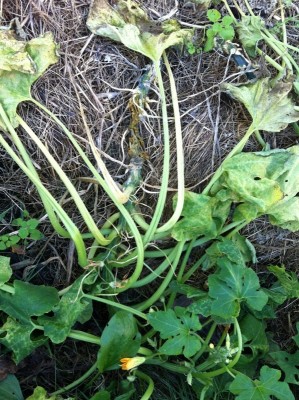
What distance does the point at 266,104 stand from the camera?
176 centimetres

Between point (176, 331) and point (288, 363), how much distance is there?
1.49 feet

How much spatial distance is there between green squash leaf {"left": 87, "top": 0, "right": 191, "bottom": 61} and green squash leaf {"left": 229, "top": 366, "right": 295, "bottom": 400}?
0.94 m

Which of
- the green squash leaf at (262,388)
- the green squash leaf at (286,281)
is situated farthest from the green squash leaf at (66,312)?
the green squash leaf at (286,281)

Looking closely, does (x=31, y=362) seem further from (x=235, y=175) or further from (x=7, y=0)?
(x=7, y=0)

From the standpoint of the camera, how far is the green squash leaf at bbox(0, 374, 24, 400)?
166cm

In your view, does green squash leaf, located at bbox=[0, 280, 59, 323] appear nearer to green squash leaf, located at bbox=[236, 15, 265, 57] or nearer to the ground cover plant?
the ground cover plant

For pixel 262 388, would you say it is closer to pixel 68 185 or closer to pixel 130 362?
pixel 130 362

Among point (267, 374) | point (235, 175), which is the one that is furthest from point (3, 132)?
point (267, 374)

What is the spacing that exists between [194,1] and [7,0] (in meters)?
0.57

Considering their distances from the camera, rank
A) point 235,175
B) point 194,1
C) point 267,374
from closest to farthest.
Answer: point 267,374 < point 235,175 < point 194,1

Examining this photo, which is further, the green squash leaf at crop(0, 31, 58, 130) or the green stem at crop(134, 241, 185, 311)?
the green stem at crop(134, 241, 185, 311)

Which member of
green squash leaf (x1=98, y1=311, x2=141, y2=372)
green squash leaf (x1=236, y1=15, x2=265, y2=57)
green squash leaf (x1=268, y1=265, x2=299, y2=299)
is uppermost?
green squash leaf (x1=236, y1=15, x2=265, y2=57)

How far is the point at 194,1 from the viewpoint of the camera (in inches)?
71.7

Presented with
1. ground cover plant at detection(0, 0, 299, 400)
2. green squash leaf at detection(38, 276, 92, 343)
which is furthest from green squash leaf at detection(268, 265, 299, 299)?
green squash leaf at detection(38, 276, 92, 343)
